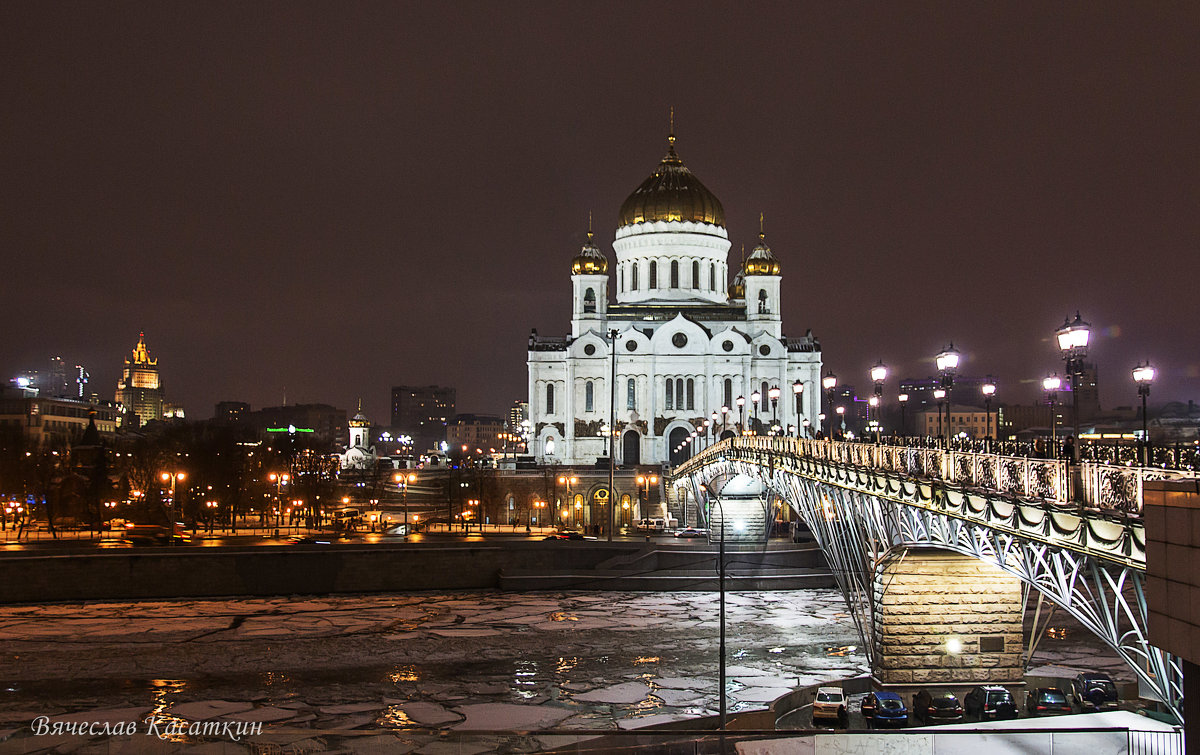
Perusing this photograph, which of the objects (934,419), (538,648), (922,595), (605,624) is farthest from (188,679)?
(934,419)

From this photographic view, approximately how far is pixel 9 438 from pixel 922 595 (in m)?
79.7

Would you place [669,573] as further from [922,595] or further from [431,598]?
[922,595]

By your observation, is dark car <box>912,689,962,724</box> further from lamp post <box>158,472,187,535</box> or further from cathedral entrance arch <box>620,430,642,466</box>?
cathedral entrance arch <box>620,430,642,466</box>

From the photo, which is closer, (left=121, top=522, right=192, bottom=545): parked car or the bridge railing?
the bridge railing

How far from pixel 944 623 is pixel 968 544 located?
6.31 meters

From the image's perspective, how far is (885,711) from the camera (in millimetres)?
22250

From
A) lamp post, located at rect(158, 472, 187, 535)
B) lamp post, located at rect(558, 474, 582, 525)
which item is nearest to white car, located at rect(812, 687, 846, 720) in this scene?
lamp post, located at rect(158, 472, 187, 535)

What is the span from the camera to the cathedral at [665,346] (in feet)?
277

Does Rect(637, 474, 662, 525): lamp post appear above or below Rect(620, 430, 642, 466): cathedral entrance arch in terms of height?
below

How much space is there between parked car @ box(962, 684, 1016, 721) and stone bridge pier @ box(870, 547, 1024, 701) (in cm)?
154

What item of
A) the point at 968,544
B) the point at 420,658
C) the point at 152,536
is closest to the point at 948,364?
the point at 968,544

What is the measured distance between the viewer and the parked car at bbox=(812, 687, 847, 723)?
73.4 ft

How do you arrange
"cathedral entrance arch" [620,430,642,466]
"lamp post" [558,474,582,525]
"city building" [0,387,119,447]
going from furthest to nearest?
"city building" [0,387,119,447], "cathedral entrance arch" [620,430,642,466], "lamp post" [558,474,582,525]

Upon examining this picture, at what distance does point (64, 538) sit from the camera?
5400 cm
